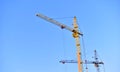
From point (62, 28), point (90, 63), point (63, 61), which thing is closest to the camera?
point (62, 28)

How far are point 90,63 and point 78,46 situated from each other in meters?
23.9

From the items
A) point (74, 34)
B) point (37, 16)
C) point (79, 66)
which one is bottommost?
point (79, 66)

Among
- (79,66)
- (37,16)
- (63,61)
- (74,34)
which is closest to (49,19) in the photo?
(37,16)

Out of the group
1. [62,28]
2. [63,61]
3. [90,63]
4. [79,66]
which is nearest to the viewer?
[79,66]

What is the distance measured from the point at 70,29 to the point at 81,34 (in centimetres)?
330

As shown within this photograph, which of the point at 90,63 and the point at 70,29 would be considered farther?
the point at 90,63

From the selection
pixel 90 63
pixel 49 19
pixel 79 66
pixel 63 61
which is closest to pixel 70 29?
pixel 49 19

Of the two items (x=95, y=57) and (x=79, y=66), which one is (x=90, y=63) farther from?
(x=79, y=66)

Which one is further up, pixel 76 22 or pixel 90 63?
pixel 76 22

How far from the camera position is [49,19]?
2361 inches

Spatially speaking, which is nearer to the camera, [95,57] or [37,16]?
[37,16]

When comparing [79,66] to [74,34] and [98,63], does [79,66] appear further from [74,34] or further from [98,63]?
[98,63]

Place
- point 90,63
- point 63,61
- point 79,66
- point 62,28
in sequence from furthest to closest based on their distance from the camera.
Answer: point 90,63, point 63,61, point 62,28, point 79,66

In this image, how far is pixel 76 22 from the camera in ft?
206
